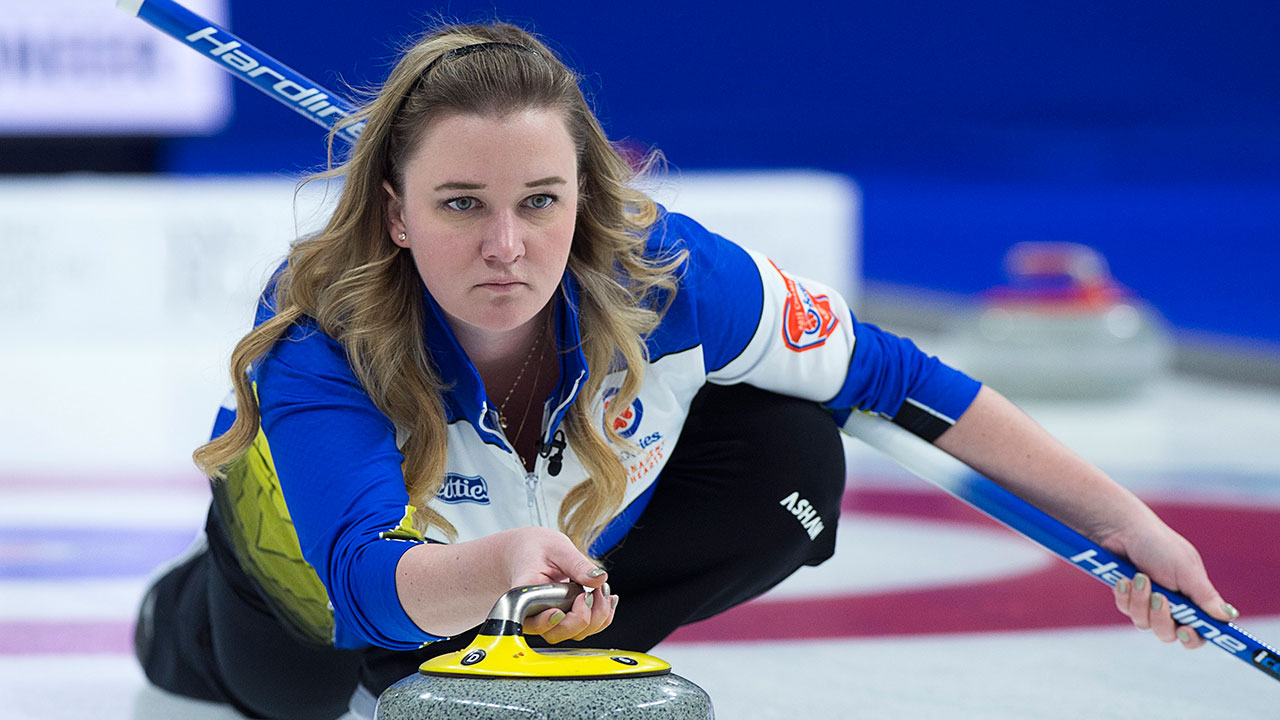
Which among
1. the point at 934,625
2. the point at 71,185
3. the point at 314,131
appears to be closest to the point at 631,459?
the point at 934,625

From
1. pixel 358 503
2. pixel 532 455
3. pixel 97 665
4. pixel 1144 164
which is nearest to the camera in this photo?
pixel 358 503

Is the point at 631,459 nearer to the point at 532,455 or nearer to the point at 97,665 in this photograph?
the point at 532,455

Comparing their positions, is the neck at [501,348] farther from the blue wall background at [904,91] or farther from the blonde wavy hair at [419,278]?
the blue wall background at [904,91]

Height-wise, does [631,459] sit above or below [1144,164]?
below

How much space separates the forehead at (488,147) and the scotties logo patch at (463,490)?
1.13 feet

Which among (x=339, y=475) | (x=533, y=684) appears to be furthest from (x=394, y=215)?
(x=533, y=684)

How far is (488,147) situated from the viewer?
128 centimetres

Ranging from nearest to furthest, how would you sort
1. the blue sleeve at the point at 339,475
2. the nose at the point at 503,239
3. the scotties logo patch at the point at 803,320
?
the blue sleeve at the point at 339,475
the nose at the point at 503,239
the scotties logo patch at the point at 803,320

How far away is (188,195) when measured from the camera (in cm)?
566

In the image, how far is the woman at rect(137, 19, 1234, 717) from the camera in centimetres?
126

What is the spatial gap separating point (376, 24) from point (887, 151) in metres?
2.52

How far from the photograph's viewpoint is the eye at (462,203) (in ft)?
4.25

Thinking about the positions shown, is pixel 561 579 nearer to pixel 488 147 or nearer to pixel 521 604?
pixel 521 604

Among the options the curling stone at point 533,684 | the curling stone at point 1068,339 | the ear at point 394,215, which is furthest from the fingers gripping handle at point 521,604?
the curling stone at point 1068,339
